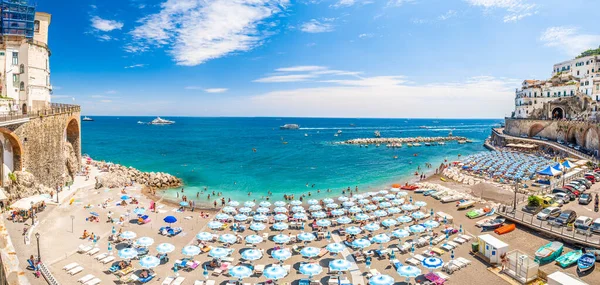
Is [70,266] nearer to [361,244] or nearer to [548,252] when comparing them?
[361,244]

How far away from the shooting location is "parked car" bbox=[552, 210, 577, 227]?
21416mm

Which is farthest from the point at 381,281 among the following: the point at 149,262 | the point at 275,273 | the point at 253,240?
the point at 149,262

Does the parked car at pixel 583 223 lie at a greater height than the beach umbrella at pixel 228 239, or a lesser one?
greater

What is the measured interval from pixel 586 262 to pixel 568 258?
878 millimetres

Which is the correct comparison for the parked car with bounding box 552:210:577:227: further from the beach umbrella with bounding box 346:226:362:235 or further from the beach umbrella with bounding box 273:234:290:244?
the beach umbrella with bounding box 273:234:290:244

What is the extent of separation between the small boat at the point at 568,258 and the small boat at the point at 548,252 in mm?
283

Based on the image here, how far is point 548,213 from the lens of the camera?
22.7 metres

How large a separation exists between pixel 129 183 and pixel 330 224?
26.7m

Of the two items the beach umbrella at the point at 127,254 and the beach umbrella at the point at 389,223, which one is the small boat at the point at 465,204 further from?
the beach umbrella at the point at 127,254

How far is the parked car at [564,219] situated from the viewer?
2142 centimetres

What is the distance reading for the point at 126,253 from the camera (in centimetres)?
1797

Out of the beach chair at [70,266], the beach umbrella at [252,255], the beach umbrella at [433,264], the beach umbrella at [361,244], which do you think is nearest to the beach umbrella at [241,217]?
the beach umbrella at [252,255]

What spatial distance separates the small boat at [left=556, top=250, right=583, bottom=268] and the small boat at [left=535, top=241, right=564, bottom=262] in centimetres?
28

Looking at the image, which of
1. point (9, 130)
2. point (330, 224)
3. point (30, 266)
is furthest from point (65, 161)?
point (330, 224)
